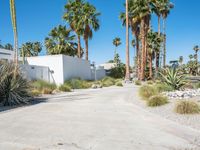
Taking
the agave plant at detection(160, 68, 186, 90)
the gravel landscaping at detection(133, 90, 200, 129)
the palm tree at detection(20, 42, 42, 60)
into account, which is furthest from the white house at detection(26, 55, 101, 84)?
the palm tree at detection(20, 42, 42, 60)

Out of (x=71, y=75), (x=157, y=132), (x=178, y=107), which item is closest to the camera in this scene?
(x=157, y=132)

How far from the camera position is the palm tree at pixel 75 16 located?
3828cm

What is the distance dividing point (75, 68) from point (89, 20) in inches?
375

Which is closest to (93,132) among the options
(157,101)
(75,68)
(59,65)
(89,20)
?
(157,101)

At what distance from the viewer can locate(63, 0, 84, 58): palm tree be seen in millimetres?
38281

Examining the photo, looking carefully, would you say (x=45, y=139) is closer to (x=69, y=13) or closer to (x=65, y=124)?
(x=65, y=124)

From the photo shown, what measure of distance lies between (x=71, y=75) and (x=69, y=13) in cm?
1310

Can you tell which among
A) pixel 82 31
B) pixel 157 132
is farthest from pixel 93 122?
pixel 82 31

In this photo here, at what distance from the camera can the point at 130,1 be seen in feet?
130

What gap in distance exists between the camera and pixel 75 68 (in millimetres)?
32094

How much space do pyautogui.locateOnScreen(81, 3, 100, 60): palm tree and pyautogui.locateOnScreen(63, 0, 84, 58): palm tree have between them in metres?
0.57

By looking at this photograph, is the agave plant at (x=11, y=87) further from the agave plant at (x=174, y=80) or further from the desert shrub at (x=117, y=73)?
the desert shrub at (x=117, y=73)

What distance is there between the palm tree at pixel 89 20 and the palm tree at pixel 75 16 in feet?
1.87

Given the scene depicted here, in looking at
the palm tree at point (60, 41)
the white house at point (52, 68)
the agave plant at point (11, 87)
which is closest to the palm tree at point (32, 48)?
the palm tree at point (60, 41)
